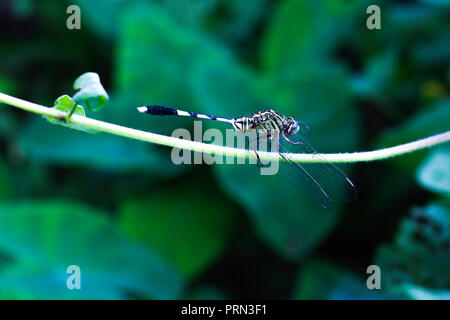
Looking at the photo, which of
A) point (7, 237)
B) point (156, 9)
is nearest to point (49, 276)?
point (7, 237)

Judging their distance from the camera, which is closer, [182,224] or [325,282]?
[325,282]

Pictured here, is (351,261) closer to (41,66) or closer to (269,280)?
(269,280)

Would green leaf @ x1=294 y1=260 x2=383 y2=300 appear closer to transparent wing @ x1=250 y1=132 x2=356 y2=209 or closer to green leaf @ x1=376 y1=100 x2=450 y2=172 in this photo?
green leaf @ x1=376 y1=100 x2=450 y2=172

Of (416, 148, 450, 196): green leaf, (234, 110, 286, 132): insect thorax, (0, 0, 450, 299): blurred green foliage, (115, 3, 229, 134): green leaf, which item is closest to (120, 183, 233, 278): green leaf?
(0, 0, 450, 299): blurred green foliage

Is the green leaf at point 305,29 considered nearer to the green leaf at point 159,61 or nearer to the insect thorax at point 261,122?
the green leaf at point 159,61

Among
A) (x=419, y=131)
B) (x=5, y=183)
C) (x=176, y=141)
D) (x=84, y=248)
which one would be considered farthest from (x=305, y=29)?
(x=176, y=141)

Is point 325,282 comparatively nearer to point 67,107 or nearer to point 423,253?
point 423,253

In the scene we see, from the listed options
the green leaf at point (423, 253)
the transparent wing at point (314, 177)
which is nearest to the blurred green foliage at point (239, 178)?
the green leaf at point (423, 253)
